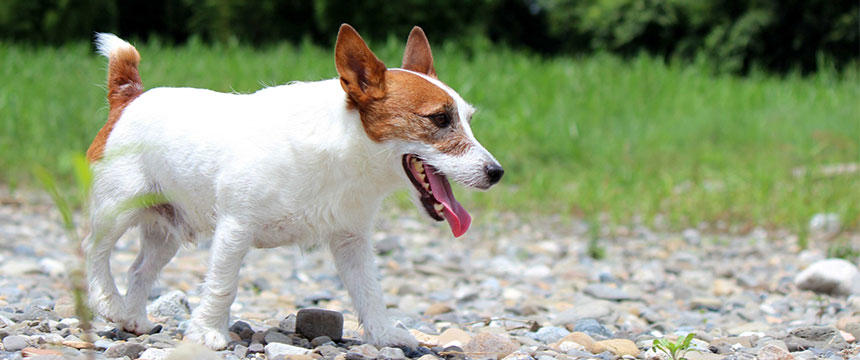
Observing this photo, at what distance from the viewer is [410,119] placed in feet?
9.87

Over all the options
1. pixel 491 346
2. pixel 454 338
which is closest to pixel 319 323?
pixel 454 338

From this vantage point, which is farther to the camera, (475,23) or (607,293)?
(475,23)

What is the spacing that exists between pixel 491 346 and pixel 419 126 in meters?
0.90

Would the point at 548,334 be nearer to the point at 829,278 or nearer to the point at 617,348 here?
the point at 617,348

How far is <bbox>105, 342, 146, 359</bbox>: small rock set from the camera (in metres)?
2.81

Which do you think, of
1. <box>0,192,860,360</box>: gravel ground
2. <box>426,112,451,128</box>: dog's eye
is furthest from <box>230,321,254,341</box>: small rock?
<box>426,112,451,128</box>: dog's eye

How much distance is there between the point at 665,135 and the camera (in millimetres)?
11703

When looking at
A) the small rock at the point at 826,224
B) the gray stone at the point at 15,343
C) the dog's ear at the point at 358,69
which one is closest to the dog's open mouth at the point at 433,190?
the dog's ear at the point at 358,69

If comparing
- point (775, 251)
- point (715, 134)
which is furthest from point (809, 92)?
point (775, 251)

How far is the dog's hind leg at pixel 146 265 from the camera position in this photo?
11.1 ft

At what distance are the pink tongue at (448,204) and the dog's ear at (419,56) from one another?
51 centimetres

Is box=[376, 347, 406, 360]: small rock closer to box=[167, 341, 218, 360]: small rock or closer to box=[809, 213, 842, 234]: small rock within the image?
box=[167, 341, 218, 360]: small rock

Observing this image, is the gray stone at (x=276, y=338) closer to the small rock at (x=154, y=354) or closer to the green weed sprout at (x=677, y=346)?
the small rock at (x=154, y=354)

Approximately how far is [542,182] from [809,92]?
7.68 metres
